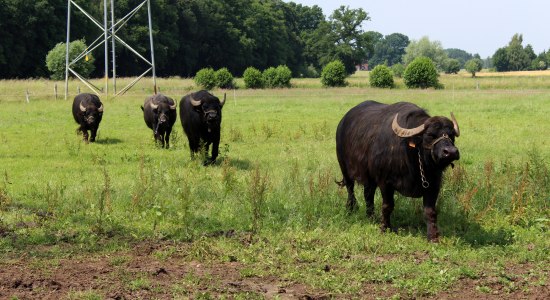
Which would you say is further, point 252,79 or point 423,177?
point 252,79

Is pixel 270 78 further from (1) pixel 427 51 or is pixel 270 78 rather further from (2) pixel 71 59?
(1) pixel 427 51

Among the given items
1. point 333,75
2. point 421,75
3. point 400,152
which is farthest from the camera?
point 333,75

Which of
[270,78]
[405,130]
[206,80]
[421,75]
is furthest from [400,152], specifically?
[270,78]

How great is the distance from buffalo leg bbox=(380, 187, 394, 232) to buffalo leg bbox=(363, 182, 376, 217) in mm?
563

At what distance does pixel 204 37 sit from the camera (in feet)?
354

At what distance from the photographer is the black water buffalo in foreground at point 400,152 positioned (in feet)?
Result: 28.3

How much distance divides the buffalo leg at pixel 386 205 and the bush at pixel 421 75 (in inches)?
2208

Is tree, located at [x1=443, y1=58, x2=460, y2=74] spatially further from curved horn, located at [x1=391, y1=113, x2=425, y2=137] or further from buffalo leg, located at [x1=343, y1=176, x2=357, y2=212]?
curved horn, located at [x1=391, y1=113, x2=425, y2=137]

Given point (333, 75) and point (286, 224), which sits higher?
point (333, 75)

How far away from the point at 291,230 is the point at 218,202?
2219mm

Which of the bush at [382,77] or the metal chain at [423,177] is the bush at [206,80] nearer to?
the bush at [382,77]

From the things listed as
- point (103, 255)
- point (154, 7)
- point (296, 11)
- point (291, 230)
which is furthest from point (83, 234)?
point (296, 11)

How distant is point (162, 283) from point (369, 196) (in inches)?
167

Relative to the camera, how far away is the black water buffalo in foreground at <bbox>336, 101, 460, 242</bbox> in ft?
28.3
